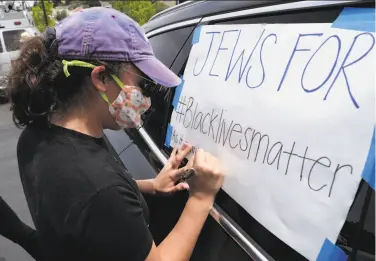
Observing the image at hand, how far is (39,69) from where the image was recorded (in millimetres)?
1315

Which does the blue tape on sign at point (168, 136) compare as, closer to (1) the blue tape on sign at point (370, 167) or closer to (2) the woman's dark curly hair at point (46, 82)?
(2) the woman's dark curly hair at point (46, 82)

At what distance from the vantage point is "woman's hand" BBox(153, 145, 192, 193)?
1.59m

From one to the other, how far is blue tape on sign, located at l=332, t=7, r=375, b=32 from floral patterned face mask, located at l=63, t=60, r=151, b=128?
0.62 metres

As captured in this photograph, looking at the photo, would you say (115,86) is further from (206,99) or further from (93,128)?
(206,99)

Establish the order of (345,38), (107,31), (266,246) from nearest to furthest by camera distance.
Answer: (345,38), (266,246), (107,31)

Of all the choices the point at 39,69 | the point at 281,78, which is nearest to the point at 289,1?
the point at 281,78

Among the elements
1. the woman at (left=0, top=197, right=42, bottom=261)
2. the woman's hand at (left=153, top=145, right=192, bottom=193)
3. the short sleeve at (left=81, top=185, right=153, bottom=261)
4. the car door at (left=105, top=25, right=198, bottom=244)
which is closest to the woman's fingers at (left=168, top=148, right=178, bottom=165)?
the woman's hand at (left=153, top=145, right=192, bottom=193)

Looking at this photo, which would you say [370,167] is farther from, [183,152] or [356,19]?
[183,152]

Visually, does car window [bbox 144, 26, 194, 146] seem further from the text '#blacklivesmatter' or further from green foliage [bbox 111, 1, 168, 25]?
green foliage [bbox 111, 1, 168, 25]

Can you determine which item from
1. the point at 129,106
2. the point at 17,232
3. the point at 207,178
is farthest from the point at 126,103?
the point at 17,232

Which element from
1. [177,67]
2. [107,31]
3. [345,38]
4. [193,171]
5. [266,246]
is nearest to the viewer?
[345,38]

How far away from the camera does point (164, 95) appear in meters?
1.92

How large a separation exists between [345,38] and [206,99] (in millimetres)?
572

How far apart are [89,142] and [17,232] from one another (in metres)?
1.44
